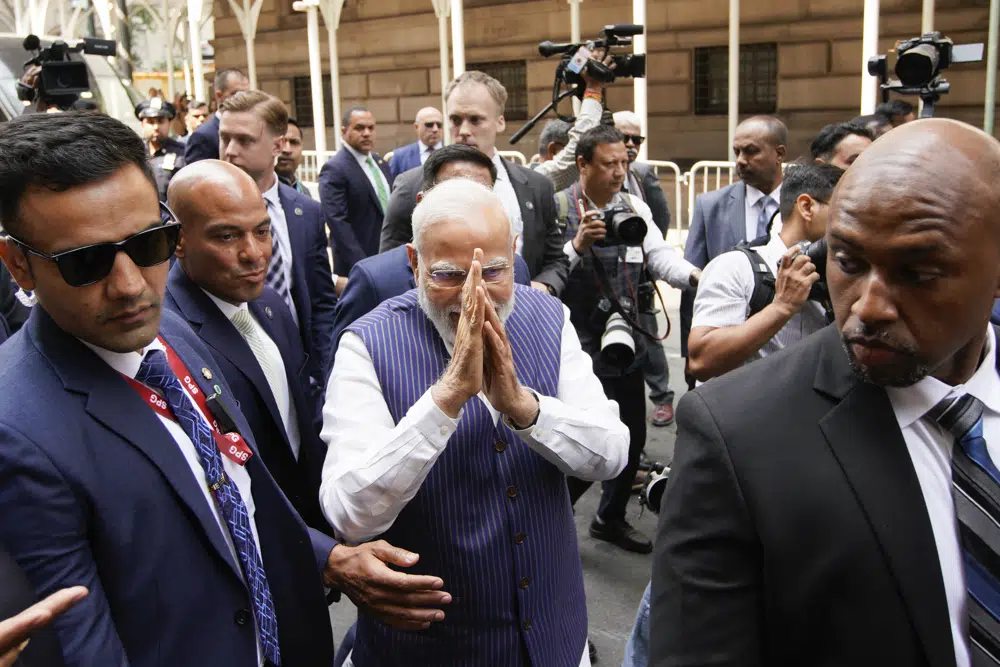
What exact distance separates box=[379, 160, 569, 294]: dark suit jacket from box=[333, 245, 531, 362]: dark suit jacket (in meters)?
1.05

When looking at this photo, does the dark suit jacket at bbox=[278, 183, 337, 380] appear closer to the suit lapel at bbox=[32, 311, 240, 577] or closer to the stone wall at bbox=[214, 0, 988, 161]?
the suit lapel at bbox=[32, 311, 240, 577]

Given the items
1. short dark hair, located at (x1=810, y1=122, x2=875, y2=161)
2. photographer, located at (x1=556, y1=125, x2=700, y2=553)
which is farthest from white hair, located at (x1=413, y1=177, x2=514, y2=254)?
short dark hair, located at (x1=810, y1=122, x2=875, y2=161)

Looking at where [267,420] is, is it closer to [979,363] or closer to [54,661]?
[54,661]

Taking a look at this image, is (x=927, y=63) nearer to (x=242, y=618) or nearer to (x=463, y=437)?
(x=463, y=437)

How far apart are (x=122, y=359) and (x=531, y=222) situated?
117 inches

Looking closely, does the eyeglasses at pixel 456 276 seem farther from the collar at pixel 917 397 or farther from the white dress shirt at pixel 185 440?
the collar at pixel 917 397

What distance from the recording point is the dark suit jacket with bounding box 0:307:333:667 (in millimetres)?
1496

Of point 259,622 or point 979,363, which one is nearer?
point 979,363

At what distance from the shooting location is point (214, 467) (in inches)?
73.0

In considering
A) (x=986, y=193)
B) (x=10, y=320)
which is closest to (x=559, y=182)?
(x=10, y=320)

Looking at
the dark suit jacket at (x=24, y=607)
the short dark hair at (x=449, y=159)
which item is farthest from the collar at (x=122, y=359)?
the short dark hair at (x=449, y=159)

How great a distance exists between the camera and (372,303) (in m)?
3.18

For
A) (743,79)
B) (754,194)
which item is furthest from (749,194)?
(743,79)

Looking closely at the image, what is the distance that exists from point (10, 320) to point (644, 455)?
138 inches
